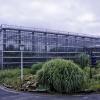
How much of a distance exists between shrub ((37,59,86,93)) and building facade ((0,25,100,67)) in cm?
1312

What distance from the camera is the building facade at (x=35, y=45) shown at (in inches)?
992

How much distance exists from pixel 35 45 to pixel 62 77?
15391mm

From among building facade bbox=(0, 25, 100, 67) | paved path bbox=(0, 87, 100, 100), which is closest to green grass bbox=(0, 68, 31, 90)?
paved path bbox=(0, 87, 100, 100)

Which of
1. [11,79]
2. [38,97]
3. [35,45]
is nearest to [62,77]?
[38,97]

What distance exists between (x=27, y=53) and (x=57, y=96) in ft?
49.4

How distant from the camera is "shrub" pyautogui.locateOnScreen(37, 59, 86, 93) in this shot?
38.7ft

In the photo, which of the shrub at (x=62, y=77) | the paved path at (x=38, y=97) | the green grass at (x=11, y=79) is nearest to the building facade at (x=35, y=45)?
the green grass at (x=11, y=79)

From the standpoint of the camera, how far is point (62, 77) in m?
11.9

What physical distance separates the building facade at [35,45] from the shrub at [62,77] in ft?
43.0

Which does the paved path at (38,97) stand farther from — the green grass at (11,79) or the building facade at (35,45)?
the building facade at (35,45)

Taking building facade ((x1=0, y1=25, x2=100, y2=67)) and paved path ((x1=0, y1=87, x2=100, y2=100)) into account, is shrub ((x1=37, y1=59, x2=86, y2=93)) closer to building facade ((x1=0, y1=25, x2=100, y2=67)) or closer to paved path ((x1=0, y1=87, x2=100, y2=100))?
paved path ((x1=0, y1=87, x2=100, y2=100))

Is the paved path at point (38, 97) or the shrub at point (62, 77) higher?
the shrub at point (62, 77)

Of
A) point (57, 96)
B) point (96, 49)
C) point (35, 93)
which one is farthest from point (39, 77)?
point (96, 49)

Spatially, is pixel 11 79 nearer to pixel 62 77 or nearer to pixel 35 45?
pixel 62 77
